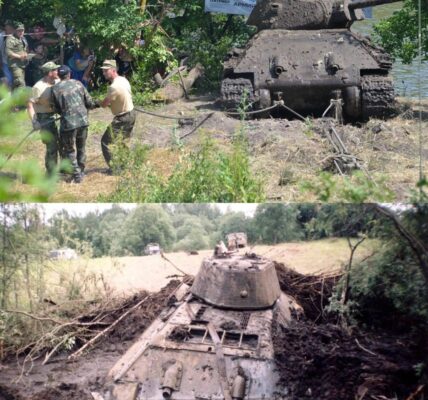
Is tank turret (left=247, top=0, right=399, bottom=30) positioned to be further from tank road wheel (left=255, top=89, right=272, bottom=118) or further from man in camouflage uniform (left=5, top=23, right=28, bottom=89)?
man in camouflage uniform (left=5, top=23, right=28, bottom=89)

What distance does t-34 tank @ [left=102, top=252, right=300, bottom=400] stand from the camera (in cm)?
484

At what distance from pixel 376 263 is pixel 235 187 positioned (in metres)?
1.33

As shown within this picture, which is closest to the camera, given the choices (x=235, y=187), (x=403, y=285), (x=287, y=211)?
(x=403, y=285)

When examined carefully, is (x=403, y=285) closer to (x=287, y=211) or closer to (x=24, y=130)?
(x=287, y=211)

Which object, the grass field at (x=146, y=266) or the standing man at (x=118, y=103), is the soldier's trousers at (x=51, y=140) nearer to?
the standing man at (x=118, y=103)

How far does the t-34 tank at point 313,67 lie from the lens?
36.5 feet

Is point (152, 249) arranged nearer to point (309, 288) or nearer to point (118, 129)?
point (309, 288)

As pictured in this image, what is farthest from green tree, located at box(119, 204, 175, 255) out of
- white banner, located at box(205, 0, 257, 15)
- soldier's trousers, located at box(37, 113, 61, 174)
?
white banner, located at box(205, 0, 257, 15)

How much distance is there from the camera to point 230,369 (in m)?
4.89

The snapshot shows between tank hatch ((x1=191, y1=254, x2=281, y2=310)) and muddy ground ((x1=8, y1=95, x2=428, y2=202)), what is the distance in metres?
0.43

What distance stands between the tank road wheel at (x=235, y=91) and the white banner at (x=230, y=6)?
1044 millimetres

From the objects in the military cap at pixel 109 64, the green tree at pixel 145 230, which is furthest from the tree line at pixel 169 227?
the military cap at pixel 109 64

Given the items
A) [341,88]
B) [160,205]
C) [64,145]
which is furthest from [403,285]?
[341,88]

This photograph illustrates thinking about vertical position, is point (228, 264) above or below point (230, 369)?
above
